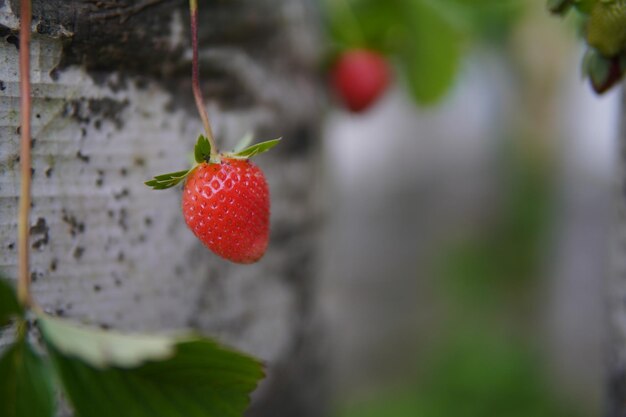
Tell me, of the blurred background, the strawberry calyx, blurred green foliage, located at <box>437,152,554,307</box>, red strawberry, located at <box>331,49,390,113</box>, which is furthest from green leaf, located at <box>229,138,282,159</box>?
blurred green foliage, located at <box>437,152,554,307</box>

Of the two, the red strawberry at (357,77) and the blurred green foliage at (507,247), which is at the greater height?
the red strawberry at (357,77)

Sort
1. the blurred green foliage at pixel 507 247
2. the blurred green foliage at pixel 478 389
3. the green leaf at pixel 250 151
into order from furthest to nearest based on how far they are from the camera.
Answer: the blurred green foliage at pixel 507 247 → the blurred green foliage at pixel 478 389 → the green leaf at pixel 250 151

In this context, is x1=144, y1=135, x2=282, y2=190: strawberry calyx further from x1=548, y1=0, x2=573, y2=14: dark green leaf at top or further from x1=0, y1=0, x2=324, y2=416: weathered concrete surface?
x1=548, y1=0, x2=573, y2=14: dark green leaf at top

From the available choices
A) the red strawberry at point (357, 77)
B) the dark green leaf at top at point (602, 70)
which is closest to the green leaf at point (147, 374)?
the dark green leaf at top at point (602, 70)

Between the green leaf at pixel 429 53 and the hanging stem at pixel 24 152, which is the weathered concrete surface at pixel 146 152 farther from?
the green leaf at pixel 429 53

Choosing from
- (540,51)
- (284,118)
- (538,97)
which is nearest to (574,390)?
(538,97)

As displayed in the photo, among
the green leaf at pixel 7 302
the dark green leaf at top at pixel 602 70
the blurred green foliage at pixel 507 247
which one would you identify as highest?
the dark green leaf at top at pixel 602 70
